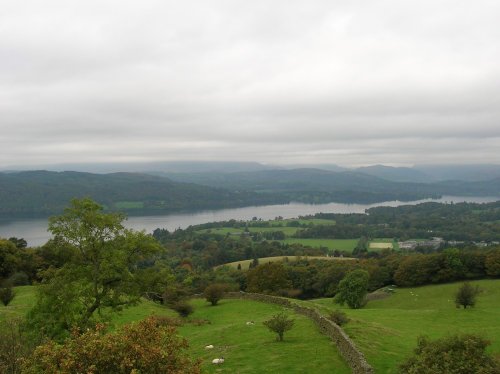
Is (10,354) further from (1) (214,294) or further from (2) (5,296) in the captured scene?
(1) (214,294)

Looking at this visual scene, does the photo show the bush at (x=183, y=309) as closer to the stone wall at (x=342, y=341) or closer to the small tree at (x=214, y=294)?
the small tree at (x=214, y=294)

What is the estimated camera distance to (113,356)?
33.6ft

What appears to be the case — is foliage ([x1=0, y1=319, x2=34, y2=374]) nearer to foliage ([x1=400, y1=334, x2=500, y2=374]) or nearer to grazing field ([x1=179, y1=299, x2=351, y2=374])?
grazing field ([x1=179, y1=299, x2=351, y2=374])

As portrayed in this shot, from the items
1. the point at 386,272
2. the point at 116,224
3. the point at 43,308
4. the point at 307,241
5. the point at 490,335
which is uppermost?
the point at 116,224

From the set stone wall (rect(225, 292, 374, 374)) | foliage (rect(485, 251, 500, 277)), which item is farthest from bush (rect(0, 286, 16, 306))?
foliage (rect(485, 251, 500, 277))

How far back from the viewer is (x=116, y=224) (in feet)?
80.3

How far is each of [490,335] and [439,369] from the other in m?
15.7

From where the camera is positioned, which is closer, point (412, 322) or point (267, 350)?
point (267, 350)

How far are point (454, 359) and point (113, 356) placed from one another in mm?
12964

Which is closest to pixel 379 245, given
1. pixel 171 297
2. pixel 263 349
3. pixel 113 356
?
pixel 171 297

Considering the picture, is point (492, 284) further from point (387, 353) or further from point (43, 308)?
point (43, 308)

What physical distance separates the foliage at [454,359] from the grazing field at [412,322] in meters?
2.78

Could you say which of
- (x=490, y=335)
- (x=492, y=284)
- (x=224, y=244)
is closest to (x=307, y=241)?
(x=224, y=244)

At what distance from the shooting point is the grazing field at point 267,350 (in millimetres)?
21547
